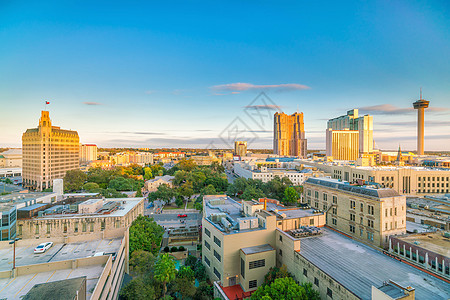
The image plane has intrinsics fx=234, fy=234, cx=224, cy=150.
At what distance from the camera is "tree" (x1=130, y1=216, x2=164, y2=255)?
1341 inches

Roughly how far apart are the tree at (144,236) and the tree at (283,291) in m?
19.2

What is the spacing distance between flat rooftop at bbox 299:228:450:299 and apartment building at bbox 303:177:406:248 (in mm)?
10349

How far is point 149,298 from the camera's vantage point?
2458 centimetres

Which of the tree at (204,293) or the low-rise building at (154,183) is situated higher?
the low-rise building at (154,183)

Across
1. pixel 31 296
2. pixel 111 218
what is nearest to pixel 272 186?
pixel 111 218

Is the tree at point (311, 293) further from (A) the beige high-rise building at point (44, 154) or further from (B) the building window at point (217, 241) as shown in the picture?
(A) the beige high-rise building at point (44, 154)

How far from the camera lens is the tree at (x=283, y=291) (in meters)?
21.4

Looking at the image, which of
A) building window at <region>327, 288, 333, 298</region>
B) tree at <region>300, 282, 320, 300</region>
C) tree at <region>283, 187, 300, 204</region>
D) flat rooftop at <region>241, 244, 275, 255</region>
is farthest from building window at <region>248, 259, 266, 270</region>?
tree at <region>283, 187, 300, 204</region>

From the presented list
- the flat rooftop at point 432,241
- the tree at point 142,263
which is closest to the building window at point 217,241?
the tree at point 142,263

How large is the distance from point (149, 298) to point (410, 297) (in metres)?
23.2

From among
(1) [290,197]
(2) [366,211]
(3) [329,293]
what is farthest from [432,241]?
(1) [290,197]

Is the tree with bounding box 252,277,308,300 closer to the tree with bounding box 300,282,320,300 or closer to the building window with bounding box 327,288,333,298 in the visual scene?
the tree with bounding box 300,282,320,300

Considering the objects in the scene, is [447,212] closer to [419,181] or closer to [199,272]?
[419,181]

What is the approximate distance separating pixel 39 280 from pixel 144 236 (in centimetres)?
1516
